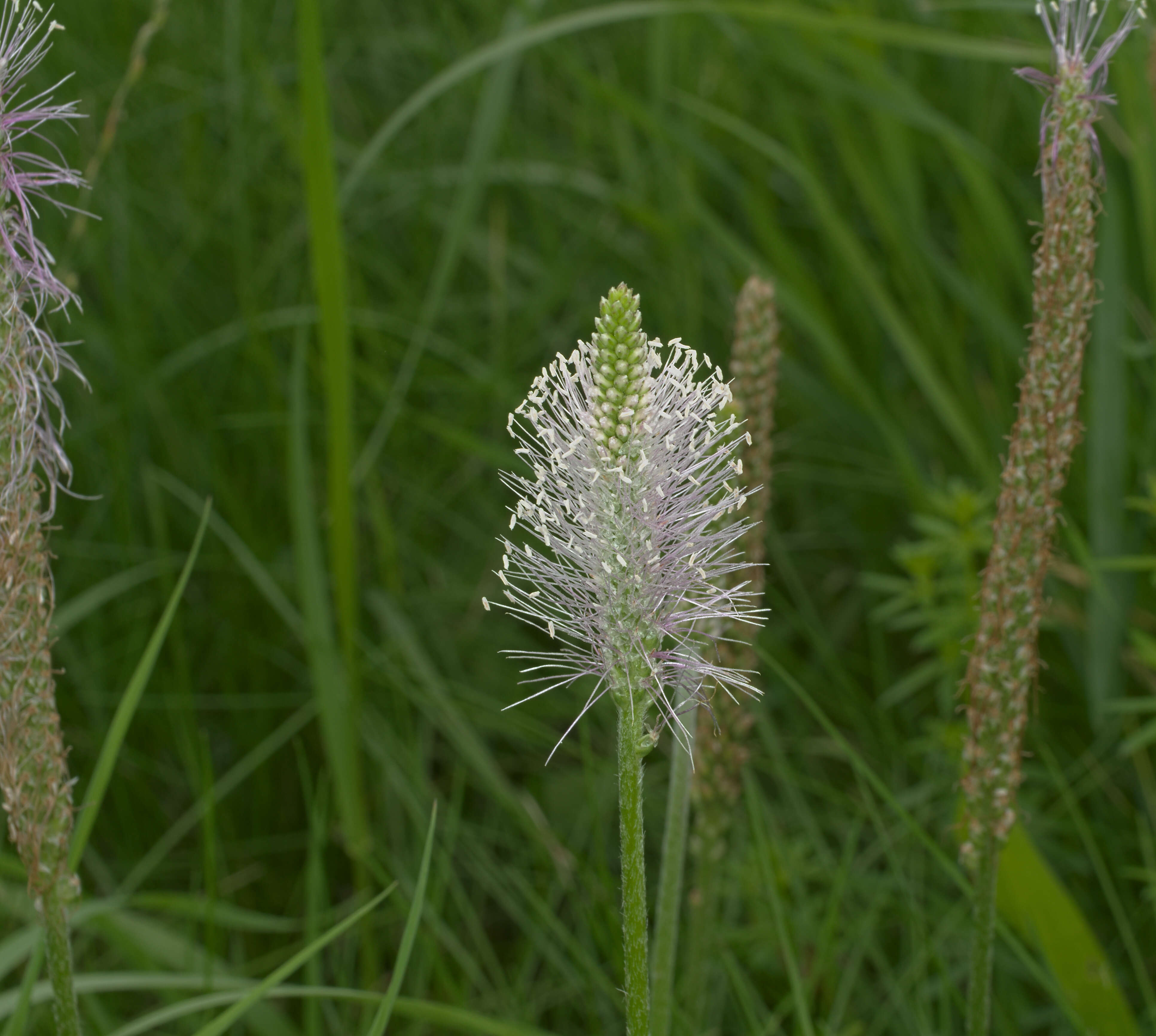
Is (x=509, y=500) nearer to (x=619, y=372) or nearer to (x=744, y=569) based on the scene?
(x=744, y=569)

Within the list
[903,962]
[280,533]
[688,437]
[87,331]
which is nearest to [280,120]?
[87,331]

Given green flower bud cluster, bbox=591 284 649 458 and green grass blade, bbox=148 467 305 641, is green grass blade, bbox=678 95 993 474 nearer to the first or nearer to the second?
green grass blade, bbox=148 467 305 641

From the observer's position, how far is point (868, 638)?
13.5ft

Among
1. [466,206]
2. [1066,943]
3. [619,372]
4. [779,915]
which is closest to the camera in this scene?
[619,372]

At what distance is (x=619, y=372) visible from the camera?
1354 mm

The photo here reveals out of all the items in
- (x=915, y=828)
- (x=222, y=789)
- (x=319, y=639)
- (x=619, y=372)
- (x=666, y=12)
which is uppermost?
(x=666, y=12)

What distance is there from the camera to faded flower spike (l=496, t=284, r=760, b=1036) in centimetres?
140

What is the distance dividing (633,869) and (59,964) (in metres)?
0.82

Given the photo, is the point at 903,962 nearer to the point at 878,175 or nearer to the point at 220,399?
the point at 878,175

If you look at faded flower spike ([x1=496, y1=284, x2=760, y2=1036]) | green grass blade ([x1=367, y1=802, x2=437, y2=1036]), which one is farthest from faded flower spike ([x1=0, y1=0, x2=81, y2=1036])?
faded flower spike ([x1=496, y1=284, x2=760, y2=1036])

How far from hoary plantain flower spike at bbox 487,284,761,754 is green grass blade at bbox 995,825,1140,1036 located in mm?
1035

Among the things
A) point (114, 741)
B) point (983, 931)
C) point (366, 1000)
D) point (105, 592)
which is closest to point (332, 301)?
point (114, 741)

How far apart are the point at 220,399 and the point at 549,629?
318cm

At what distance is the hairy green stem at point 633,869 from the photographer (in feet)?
4.61
